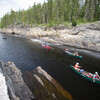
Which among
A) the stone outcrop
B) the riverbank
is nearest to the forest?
the riverbank

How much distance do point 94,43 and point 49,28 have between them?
2976 centimetres

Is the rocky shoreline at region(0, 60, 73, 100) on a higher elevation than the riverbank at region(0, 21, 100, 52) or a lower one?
lower

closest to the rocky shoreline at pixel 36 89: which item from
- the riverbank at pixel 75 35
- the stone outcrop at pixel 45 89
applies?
the stone outcrop at pixel 45 89

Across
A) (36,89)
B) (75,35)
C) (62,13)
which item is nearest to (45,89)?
(36,89)

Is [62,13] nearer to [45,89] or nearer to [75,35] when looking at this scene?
[75,35]

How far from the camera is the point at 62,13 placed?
55.1 m

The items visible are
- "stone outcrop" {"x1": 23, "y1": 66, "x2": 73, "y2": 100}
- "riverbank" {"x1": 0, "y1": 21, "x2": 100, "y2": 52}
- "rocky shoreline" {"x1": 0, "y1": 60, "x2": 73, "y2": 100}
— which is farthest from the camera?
"riverbank" {"x1": 0, "y1": 21, "x2": 100, "y2": 52}

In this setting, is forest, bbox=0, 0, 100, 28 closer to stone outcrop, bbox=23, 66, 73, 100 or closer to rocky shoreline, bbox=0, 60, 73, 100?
stone outcrop, bbox=23, 66, 73, 100

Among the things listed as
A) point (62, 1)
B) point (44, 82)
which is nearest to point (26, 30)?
point (62, 1)

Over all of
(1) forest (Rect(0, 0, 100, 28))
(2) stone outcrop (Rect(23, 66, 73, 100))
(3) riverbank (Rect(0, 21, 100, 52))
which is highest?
(1) forest (Rect(0, 0, 100, 28))

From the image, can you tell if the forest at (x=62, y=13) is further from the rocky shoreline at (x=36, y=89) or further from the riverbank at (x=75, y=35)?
the rocky shoreline at (x=36, y=89)

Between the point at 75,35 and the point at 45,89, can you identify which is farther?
the point at 75,35

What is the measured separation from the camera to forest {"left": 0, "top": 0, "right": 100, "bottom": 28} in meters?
43.4

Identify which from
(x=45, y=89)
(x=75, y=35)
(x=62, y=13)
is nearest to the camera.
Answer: (x=45, y=89)
